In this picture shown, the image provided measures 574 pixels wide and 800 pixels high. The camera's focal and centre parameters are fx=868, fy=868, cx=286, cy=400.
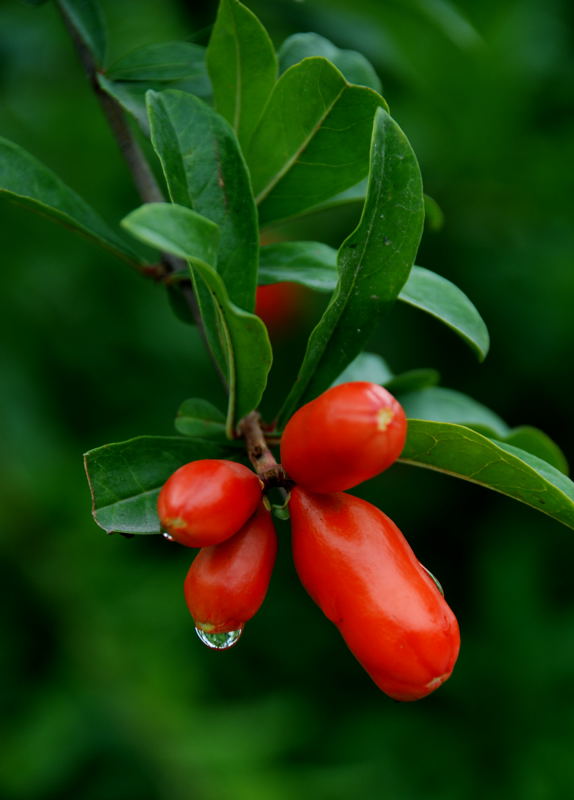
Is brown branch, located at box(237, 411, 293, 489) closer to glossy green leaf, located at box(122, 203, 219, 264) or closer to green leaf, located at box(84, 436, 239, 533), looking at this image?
green leaf, located at box(84, 436, 239, 533)

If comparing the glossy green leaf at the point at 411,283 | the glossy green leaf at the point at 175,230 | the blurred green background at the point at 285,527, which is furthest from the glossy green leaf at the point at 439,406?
the blurred green background at the point at 285,527

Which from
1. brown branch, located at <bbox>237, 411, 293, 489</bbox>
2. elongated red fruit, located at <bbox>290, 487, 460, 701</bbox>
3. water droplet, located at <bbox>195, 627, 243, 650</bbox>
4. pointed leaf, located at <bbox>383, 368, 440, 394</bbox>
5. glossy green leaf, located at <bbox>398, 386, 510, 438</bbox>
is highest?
elongated red fruit, located at <bbox>290, 487, 460, 701</bbox>

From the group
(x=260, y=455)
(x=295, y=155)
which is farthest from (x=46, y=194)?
(x=260, y=455)

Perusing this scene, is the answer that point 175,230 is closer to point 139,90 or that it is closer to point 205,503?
point 205,503

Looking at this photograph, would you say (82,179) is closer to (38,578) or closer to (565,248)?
(38,578)

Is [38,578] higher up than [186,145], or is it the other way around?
[186,145]

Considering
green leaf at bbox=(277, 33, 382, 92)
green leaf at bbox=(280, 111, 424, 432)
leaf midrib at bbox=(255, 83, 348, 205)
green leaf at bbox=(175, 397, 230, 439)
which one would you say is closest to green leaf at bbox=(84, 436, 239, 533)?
green leaf at bbox=(175, 397, 230, 439)

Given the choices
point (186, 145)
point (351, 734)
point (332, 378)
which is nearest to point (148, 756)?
point (351, 734)
